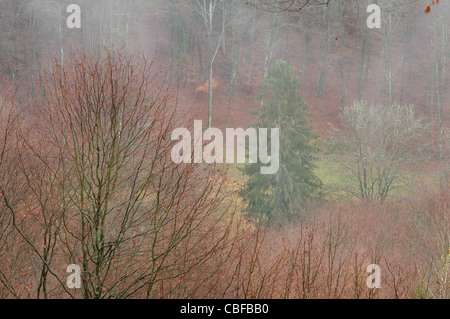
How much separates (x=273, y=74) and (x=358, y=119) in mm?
5435

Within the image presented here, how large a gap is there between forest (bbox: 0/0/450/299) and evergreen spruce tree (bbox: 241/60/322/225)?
0.07m

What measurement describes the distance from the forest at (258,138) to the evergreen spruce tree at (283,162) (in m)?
0.07

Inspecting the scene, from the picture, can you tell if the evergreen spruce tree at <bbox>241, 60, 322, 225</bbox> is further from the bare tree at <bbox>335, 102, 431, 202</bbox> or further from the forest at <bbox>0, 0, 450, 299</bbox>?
the bare tree at <bbox>335, 102, 431, 202</bbox>

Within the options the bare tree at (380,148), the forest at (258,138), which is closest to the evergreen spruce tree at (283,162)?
the forest at (258,138)

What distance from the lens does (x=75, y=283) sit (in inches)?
205

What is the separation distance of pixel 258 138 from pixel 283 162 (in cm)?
166

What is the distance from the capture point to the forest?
9.31 m

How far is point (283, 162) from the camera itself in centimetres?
1802

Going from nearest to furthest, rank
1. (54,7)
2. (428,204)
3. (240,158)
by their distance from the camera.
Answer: (428,204), (240,158), (54,7)

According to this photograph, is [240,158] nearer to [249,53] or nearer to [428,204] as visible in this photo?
[428,204]

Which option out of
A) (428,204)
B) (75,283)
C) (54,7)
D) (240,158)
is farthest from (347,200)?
(54,7)

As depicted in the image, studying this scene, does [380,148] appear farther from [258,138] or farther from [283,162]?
[258,138]

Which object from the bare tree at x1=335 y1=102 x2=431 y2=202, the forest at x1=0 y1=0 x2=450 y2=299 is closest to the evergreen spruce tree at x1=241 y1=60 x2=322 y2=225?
the forest at x1=0 y1=0 x2=450 y2=299

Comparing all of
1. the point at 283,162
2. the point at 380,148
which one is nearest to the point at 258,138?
the point at 283,162
